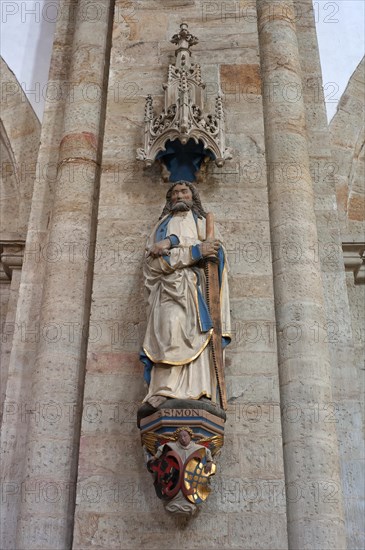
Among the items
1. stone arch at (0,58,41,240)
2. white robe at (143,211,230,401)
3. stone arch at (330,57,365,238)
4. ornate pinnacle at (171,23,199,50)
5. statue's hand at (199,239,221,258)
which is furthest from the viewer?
→ stone arch at (0,58,41,240)

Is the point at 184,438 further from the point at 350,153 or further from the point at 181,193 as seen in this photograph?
the point at 350,153

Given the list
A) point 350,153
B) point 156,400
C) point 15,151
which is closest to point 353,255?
point 350,153

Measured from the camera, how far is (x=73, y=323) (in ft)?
21.1

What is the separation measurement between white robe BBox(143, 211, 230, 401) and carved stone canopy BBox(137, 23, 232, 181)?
94 cm

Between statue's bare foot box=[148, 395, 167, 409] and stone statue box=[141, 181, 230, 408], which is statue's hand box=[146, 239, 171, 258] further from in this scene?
statue's bare foot box=[148, 395, 167, 409]

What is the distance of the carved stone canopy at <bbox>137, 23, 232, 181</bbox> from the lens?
6789 mm

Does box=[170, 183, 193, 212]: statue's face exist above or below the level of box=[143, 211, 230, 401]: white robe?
above

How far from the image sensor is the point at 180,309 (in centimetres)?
578

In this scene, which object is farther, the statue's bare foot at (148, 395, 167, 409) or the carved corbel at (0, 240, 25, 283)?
the carved corbel at (0, 240, 25, 283)

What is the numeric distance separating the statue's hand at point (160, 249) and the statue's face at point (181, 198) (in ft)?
1.27

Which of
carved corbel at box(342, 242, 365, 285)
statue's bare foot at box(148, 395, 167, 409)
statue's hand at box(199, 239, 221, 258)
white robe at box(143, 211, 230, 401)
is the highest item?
carved corbel at box(342, 242, 365, 285)

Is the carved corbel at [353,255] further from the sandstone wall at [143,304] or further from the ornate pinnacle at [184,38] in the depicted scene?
the ornate pinnacle at [184,38]

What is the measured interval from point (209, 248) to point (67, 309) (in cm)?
131

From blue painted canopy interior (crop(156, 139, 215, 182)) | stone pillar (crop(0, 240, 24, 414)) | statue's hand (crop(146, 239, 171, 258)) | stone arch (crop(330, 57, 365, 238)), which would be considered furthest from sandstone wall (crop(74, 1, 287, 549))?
stone arch (crop(330, 57, 365, 238))
